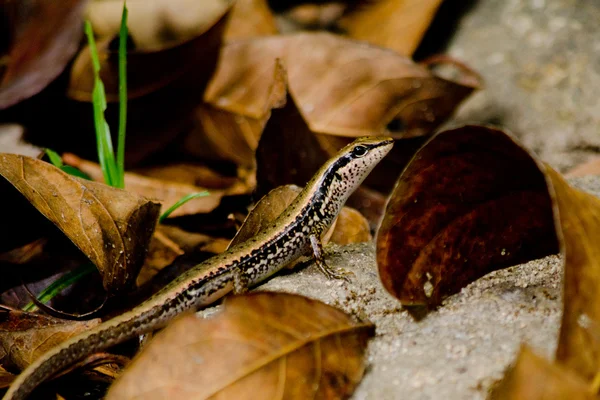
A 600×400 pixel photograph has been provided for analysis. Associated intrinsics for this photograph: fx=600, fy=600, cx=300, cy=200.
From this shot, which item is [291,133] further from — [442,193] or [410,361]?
[410,361]

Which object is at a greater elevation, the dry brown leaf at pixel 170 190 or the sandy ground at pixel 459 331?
the sandy ground at pixel 459 331

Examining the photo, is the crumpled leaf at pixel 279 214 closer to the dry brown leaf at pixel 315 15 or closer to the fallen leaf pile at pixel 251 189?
the fallen leaf pile at pixel 251 189

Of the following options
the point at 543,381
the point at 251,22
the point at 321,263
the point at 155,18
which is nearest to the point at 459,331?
the point at 543,381

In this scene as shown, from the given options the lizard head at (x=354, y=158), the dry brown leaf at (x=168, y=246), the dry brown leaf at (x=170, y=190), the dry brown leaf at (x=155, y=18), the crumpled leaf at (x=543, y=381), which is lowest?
the dry brown leaf at (x=168, y=246)

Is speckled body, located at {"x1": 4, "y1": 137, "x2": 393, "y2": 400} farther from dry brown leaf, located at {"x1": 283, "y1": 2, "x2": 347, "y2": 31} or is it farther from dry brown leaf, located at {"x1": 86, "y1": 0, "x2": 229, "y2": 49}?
dry brown leaf, located at {"x1": 283, "y1": 2, "x2": 347, "y2": 31}

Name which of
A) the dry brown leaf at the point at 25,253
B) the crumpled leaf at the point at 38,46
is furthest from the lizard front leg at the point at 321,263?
the crumpled leaf at the point at 38,46

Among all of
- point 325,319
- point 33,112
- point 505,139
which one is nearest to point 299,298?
point 325,319

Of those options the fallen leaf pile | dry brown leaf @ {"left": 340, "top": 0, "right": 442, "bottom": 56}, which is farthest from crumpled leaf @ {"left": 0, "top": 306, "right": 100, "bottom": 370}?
dry brown leaf @ {"left": 340, "top": 0, "right": 442, "bottom": 56}
